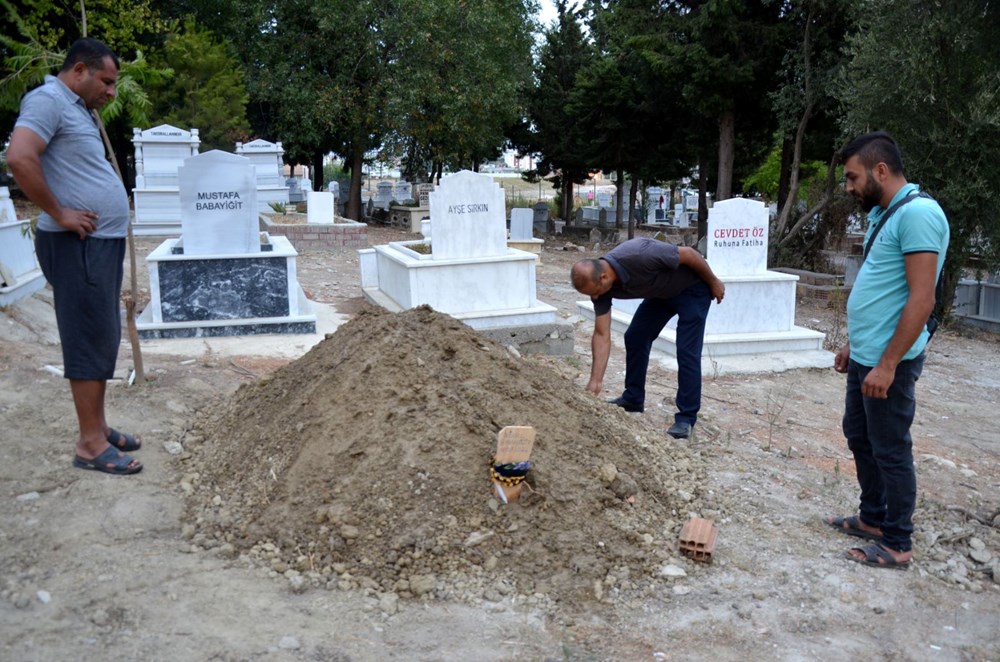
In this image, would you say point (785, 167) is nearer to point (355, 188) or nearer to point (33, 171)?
point (355, 188)

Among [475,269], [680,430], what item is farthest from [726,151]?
[680,430]

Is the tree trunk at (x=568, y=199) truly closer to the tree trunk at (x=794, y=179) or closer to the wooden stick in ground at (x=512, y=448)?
the tree trunk at (x=794, y=179)

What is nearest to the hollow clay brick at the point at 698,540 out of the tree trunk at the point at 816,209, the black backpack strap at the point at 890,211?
the black backpack strap at the point at 890,211

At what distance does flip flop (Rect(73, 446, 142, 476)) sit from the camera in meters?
4.11

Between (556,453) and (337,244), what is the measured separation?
15.0 m

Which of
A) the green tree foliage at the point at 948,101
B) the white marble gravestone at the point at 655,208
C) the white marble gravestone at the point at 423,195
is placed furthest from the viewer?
the white marble gravestone at the point at 655,208

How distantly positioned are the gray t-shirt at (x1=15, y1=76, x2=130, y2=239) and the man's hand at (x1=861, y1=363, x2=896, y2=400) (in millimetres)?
3348

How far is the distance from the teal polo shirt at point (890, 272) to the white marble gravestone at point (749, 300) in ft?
17.7

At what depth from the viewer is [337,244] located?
18.4 metres

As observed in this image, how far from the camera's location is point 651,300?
558 cm

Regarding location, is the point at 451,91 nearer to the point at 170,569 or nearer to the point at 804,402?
the point at 804,402

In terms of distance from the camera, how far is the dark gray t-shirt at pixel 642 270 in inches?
205

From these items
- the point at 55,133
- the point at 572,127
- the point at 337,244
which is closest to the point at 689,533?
the point at 55,133

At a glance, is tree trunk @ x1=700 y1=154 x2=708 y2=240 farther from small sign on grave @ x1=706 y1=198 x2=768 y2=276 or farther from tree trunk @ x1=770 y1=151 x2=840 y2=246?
small sign on grave @ x1=706 y1=198 x2=768 y2=276
